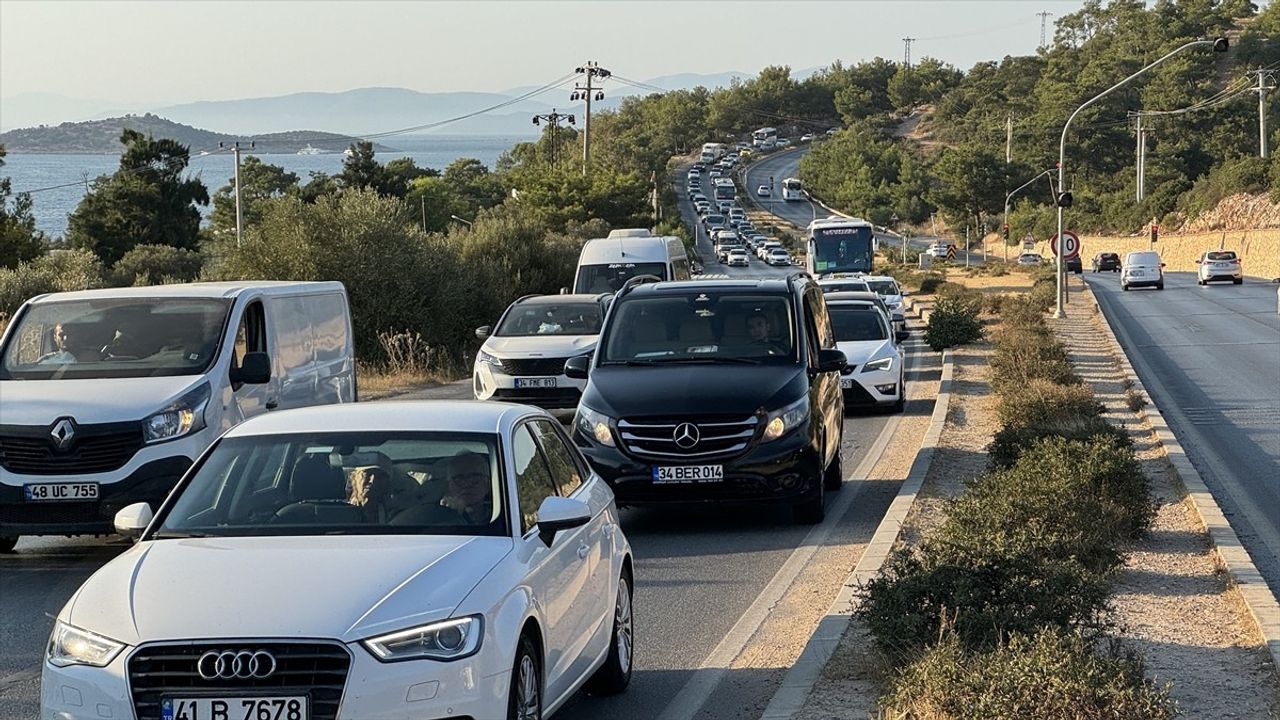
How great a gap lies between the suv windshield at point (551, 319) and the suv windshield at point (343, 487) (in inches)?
599

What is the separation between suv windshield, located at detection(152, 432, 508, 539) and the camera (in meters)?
6.13

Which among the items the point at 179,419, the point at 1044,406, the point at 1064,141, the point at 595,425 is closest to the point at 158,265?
the point at 1064,141

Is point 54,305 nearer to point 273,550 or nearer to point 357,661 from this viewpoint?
point 273,550

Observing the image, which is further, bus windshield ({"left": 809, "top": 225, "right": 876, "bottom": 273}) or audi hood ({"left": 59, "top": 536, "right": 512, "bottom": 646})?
bus windshield ({"left": 809, "top": 225, "right": 876, "bottom": 273})

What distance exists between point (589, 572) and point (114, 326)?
664 cm

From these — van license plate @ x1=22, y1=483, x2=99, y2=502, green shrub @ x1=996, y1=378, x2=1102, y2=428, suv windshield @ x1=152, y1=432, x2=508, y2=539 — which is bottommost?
green shrub @ x1=996, y1=378, x2=1102, y2=428

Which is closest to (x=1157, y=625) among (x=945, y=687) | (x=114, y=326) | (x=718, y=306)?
(x=945, y=687)

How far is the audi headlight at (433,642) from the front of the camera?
5.07 m

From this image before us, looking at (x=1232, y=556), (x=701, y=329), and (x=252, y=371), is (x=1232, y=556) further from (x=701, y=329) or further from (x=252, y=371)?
(x=252, y=371)

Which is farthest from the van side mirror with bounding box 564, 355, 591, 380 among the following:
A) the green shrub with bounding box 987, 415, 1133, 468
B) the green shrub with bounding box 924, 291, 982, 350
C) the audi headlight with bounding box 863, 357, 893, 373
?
the green shrub with bounding box 924, 291, 982, 350

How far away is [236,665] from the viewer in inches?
196

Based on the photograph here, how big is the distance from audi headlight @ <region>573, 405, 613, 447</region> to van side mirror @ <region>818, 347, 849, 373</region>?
207 centimetres

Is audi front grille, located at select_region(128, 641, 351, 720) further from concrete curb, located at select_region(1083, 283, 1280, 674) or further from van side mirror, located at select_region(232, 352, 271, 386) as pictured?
van side mirror, located at select_region(232, 352, 271, 386)

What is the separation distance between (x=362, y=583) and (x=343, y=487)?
1061 millimetres
